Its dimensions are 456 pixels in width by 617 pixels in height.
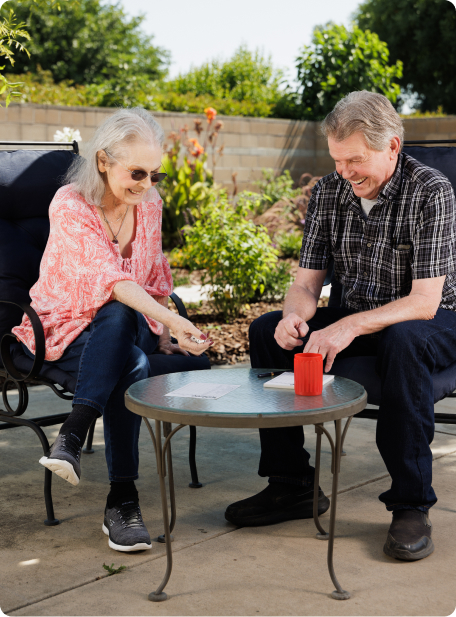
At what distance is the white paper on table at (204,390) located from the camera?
2008mm

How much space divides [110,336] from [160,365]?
384 mm

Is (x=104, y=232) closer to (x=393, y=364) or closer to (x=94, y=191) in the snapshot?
(x=94, y=191)

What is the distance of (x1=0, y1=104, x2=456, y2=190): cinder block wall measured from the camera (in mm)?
8352

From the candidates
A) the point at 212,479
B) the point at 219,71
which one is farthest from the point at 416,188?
the point at 219,71

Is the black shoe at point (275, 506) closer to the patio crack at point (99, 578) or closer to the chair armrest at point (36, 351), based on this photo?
the patio crack at point (99, 578)

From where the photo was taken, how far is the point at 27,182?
3.11 meters

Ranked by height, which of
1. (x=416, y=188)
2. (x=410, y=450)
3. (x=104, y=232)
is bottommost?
(x=410, y=450)

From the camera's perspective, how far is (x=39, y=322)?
8.30 ft

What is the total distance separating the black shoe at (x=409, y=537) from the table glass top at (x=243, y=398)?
0.45 meters

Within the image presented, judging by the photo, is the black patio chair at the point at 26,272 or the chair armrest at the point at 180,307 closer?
the black patio chair at the point at 26,272

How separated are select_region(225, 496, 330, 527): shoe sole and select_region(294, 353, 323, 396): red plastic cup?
624mm

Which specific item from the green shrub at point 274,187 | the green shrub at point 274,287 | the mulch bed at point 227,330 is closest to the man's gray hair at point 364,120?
the mulch bed at point 227,330

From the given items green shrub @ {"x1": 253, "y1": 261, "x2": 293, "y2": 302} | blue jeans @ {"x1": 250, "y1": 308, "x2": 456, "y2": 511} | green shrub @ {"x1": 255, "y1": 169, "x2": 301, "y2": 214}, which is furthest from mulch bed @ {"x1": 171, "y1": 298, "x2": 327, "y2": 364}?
green shrub @ {"x1": 255, "y1": 169, "x2": 301, "y2": 214}

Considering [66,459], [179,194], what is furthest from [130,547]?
[179,194]
